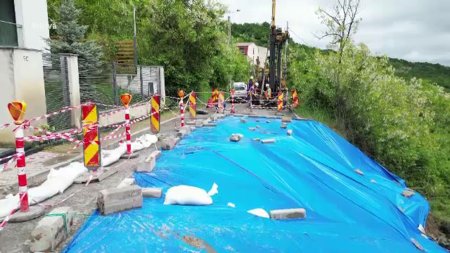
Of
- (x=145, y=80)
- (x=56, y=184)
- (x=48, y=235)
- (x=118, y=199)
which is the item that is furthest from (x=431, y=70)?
(x=48, y=235)

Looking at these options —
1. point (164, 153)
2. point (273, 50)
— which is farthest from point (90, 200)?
point (273, 50)

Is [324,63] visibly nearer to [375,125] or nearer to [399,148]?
[375,125]

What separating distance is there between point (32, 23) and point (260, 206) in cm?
1242

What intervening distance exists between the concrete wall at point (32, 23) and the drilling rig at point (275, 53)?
1205 cm

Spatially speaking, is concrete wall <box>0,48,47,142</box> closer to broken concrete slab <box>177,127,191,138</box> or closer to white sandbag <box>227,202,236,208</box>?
broken concrete slab <box>177,127,191,138</box>

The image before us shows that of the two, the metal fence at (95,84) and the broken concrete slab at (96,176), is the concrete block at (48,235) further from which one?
the metal fence at (95,84)

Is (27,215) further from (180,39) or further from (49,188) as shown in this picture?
(180,39)

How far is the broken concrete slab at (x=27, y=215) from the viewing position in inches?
184

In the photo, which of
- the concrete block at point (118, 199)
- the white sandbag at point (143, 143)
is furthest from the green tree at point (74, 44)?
the concrete block at point (118, 199)

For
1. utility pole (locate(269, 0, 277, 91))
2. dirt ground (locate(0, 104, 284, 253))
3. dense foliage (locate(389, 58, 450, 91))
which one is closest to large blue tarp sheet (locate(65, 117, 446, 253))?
dirt ground (locate(0, 104, 284, 253))

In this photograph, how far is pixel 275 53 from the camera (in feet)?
73.2

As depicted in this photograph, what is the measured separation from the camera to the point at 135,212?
15.4 feet

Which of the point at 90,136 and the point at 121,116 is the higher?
the point at 90,136

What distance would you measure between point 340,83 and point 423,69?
240 ft
